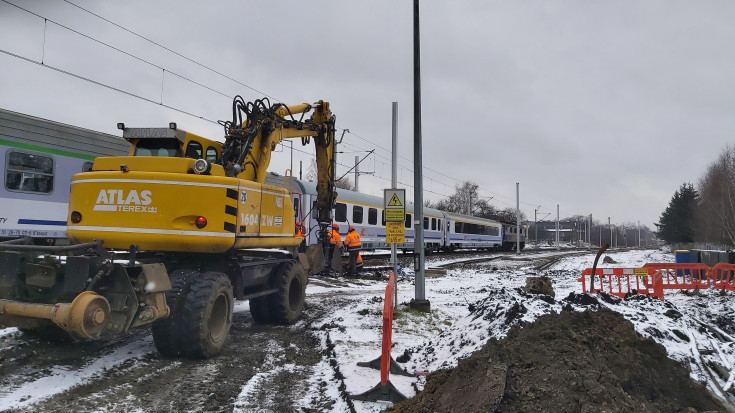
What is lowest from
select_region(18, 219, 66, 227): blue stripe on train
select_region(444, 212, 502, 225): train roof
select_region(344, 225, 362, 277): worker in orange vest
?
select_region(344, 225, 362, 277): worker in orange vest

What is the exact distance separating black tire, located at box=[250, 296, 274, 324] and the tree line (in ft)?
129

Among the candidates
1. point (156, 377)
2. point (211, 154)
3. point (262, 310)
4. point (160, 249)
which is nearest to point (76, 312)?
point (156, 377)

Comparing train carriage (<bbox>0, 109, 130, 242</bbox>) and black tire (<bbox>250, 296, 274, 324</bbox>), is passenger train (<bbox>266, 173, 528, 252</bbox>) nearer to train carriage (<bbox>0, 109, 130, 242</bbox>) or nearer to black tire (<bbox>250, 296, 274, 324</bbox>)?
black tire (<bbox>250, 296, 274, 324</bbox>)

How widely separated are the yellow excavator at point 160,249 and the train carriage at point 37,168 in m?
4.89

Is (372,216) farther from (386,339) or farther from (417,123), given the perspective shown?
(386,339)

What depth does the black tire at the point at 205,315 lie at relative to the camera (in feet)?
19.2

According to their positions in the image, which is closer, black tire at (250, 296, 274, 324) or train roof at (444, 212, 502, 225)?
black tire at (250, 296, 274, 324)

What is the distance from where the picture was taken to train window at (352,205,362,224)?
2352cm

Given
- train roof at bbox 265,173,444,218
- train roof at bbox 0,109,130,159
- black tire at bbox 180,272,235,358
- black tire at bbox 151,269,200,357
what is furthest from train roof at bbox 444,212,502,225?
black tire at bbox 151,269,200,357

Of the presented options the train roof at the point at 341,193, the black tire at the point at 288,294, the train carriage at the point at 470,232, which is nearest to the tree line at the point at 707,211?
the train carriage at the point at 470,232

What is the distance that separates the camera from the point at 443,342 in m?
6.22

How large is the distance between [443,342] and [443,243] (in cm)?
2886

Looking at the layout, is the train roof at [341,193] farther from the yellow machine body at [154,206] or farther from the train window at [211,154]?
the yellow machine body at [154,206]

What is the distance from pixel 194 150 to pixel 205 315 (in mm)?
2368
